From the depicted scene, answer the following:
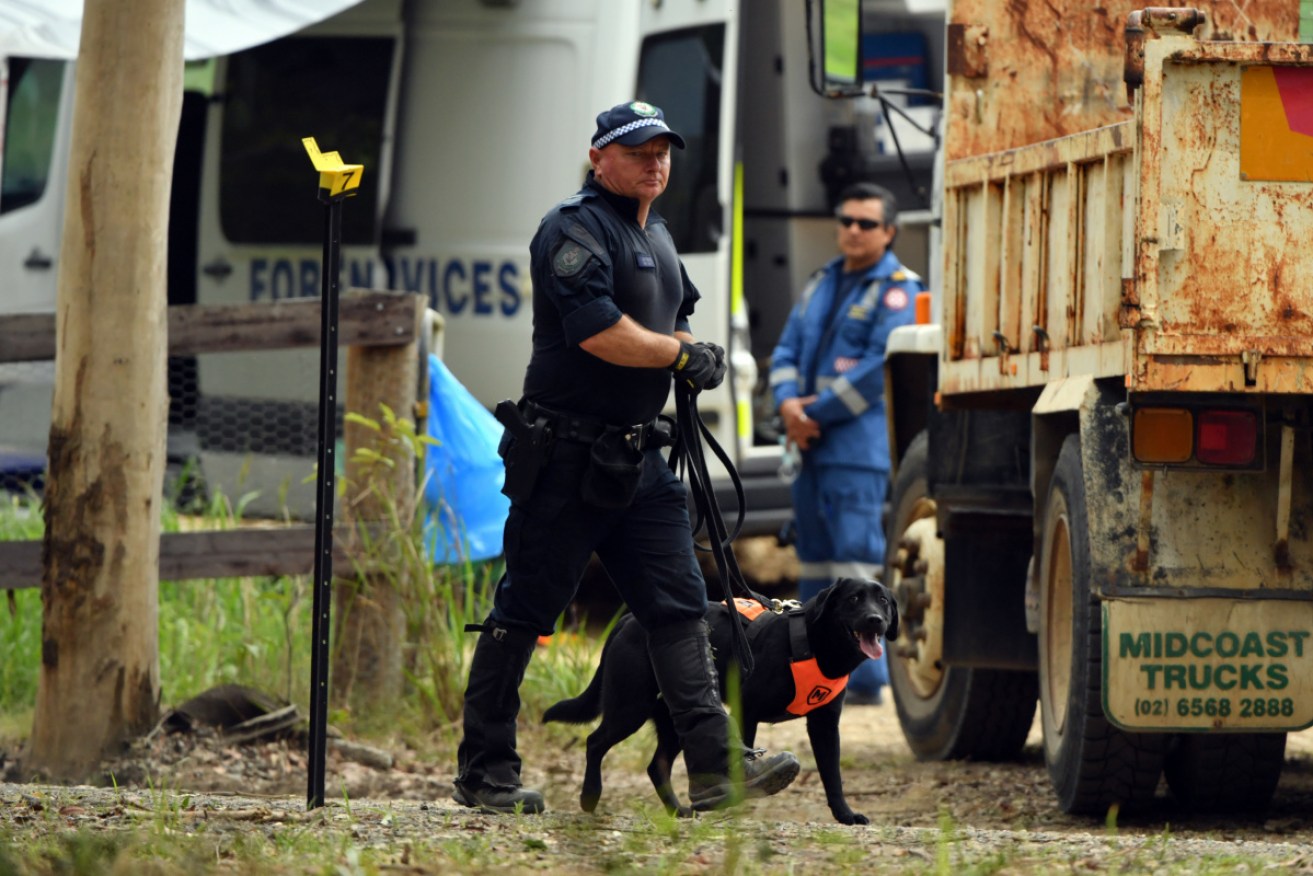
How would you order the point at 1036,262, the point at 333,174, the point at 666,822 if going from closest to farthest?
1. the point at 666,822
2. the point at 333,174
3. the point at 1036,262

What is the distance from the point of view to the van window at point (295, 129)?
32.3 ft

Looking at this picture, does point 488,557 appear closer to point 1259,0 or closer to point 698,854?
point 1259,0

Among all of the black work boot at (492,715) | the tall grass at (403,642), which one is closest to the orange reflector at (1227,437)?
the black work boot at (492,715)

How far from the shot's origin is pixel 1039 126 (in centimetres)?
689

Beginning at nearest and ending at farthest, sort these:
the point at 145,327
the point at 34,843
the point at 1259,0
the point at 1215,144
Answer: the point at 34,843
the point at 1215,144
the point at 145,327
the point at 1259,0

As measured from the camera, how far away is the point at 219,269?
33.2 ft

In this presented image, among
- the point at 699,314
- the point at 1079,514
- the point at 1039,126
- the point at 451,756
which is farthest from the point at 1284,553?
the point at 699,314

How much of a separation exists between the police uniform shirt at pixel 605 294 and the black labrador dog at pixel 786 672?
661mm

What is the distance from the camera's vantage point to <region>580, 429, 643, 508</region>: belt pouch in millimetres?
5059

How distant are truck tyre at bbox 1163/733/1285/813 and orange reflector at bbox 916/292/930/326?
2391 millimetres

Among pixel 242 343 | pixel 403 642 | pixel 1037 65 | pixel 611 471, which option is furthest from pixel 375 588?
pixel 1037 65

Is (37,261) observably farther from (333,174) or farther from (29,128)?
(333,174)

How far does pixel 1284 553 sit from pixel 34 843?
3.04 m

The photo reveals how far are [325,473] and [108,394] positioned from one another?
1500 mm
